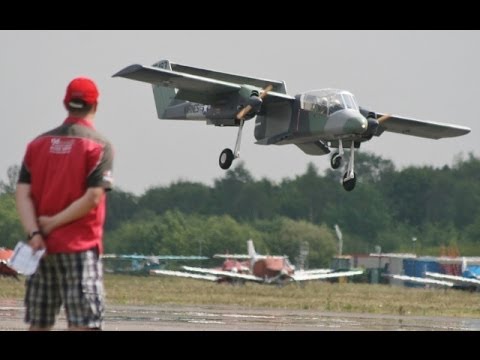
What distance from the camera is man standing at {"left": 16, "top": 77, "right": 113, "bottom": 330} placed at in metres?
7.92

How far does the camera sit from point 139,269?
2835 inches

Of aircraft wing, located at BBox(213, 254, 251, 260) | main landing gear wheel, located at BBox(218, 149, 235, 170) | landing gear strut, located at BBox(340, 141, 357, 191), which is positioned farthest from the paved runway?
aircraft wing, located at BBox(213, 254, 251, 260)

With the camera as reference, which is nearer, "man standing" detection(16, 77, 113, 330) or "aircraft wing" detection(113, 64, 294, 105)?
"man standing" detection(16, 77, 113, 330)

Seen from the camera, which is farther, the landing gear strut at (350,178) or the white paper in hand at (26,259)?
the landing gear strut at (350,178)

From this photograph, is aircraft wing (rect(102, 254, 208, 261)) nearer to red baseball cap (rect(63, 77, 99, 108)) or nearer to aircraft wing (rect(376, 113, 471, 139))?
aircraft wing (rect(376, 113, 471, 139))

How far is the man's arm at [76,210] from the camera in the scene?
783 cm

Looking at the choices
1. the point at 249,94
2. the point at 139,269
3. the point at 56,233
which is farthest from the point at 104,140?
the point at 139,269

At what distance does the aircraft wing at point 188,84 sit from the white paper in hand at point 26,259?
27.3m

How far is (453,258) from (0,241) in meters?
25.2

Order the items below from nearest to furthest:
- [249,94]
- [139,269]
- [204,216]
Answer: [249,94] → [139,269] → [204,216]

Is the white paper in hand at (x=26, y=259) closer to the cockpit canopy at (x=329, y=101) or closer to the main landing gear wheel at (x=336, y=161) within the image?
the main landing gear wheel at (x=336, y=161)

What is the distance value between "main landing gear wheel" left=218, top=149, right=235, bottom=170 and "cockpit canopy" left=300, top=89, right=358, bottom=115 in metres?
2.35

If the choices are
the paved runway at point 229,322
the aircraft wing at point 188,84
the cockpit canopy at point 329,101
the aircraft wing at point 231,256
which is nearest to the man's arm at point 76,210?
the paved runway at point 229,322
